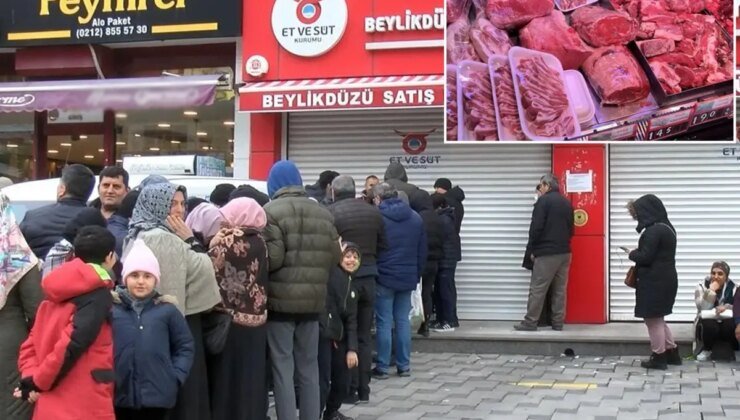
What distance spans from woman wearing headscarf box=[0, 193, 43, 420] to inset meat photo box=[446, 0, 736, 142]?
7089 mm

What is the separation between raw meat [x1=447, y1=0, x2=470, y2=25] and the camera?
1138 cm

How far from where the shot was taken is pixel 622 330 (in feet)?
35.4

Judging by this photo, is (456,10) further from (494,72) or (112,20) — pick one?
(112,20)

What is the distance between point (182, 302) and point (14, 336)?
978 mm

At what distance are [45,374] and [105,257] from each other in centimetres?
65

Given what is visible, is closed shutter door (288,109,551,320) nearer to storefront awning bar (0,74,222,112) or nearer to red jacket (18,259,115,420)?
storefront awning bar (0,74,222,112)

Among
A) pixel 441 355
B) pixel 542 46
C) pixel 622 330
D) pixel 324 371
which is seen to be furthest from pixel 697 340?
pixel 324 371

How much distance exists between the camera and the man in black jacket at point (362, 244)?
759 centimetres

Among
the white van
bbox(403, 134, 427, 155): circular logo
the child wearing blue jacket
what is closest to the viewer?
the child wearing blue jacket

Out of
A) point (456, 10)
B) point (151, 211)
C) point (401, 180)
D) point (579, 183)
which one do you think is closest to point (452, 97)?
point (456, 10)

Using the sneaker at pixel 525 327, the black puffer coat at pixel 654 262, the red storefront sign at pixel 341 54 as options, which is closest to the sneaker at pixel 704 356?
the black puffer coat at pixel 654 262

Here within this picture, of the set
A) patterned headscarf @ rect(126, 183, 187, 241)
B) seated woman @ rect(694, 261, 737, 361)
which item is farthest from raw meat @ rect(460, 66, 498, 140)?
patterned headscarf @ rect(126, 183, 187, 241)

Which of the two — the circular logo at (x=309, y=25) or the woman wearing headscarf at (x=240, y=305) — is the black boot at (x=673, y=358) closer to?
the woman wearing headscarf at (x=240, y=305)

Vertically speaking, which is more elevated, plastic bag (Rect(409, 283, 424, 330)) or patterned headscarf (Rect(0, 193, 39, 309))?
patterned headscarf (Rect(0, 193, 39, 309))
